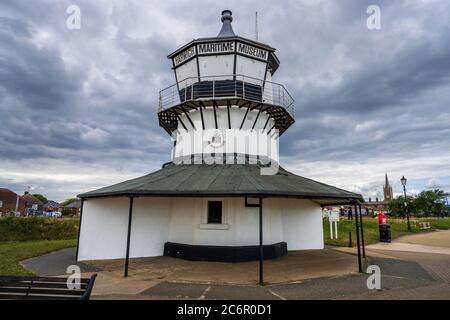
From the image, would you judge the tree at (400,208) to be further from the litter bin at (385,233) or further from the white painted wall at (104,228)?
the white painted wall at (104,228)

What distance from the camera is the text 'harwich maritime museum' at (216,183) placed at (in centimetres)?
1133

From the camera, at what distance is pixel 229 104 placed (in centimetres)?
1379

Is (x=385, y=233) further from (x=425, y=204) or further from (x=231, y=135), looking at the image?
(x=425, y=204)

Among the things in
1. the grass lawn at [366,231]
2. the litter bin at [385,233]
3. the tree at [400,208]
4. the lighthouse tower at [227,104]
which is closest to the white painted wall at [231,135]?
the lighthouse tower at [227,104]

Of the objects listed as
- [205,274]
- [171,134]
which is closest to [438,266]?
[205,274]

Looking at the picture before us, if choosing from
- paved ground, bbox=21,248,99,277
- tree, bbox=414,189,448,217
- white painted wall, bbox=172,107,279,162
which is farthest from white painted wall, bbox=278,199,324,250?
tree, bbox=414,189,448,217

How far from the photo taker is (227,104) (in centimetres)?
1380

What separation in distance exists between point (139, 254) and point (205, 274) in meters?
4.69

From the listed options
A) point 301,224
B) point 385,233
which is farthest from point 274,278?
point 385,233

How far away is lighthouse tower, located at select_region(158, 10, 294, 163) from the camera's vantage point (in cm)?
1393

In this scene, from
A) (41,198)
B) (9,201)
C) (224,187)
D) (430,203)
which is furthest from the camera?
(41,198)

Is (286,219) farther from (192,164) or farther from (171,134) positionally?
(171,134)

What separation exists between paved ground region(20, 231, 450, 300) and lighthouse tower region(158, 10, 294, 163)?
5373 millimetres

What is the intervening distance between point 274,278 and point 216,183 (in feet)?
12.1
